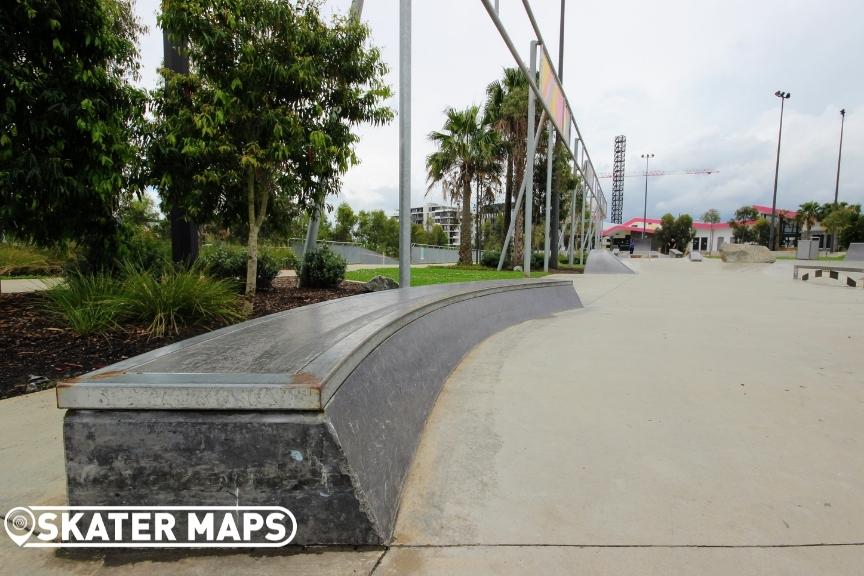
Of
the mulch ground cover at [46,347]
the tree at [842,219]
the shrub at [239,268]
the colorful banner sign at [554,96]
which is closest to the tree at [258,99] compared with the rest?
the shrub at [239,268]

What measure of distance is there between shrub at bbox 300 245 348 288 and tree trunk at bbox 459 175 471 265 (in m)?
14.0

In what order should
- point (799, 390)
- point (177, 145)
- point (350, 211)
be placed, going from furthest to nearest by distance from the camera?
point (350, 211) → point (177, 145) → point (799, 390)

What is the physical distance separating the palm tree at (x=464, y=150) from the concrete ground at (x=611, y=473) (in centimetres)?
1838

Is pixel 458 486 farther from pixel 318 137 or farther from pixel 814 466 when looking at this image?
pixel 318 137

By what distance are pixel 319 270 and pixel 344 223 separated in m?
48.0

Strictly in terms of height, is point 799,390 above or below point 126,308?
below

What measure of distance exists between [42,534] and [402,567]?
130cm

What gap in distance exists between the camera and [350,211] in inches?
2144

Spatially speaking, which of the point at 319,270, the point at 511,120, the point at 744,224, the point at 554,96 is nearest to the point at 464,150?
the point at 511,120

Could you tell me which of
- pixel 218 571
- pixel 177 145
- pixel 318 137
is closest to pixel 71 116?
pixel 177 145

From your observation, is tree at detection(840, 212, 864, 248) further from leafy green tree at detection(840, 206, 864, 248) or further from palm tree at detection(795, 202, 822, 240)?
palm tree at detection(795, 202, 822, 240)

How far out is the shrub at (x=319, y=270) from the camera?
27.0 ft

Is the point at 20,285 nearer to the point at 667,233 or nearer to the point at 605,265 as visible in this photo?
the point at 605,265

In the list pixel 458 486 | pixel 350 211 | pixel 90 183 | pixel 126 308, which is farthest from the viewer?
pixel 350 211
